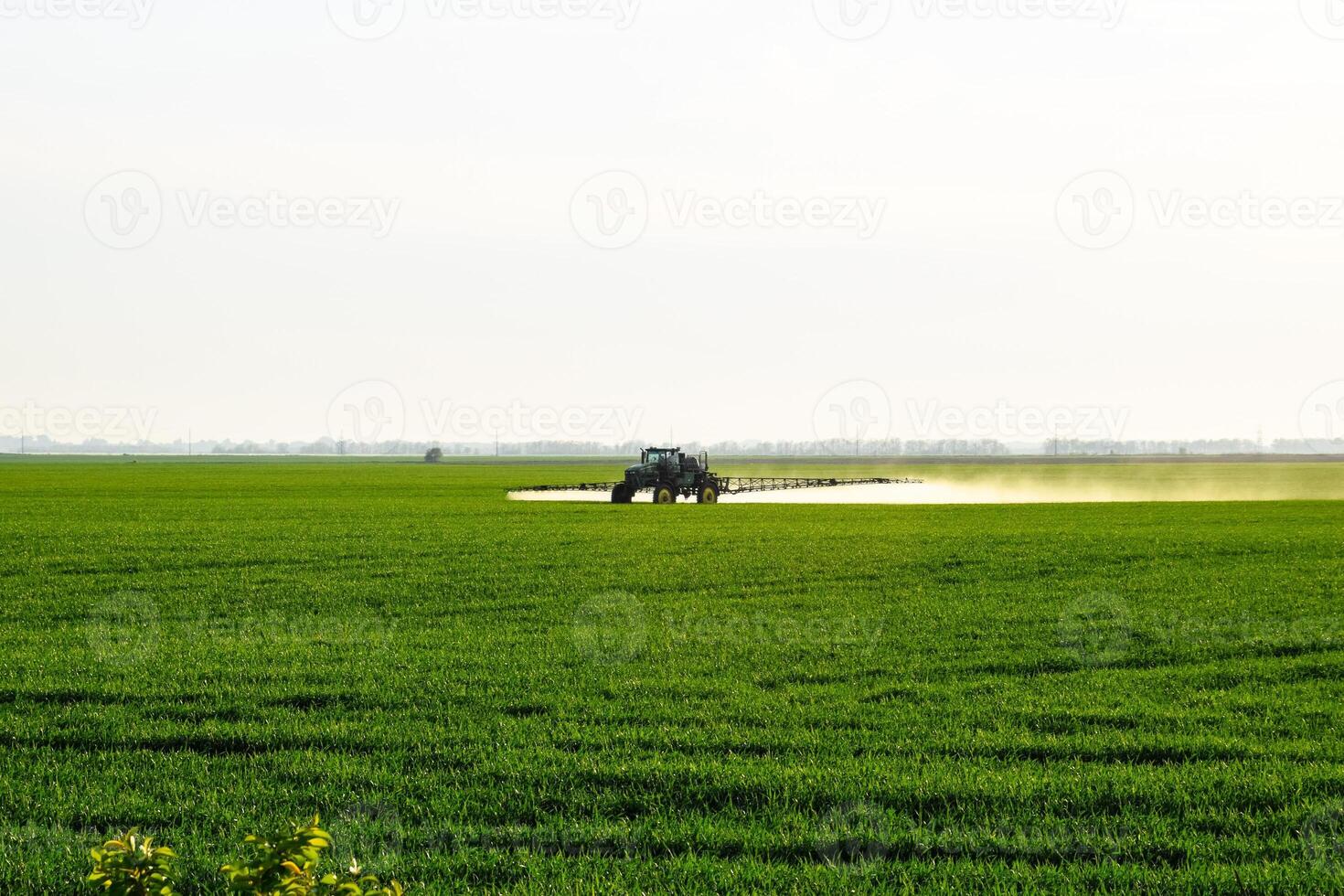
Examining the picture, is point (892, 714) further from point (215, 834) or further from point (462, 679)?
point (215, 834)

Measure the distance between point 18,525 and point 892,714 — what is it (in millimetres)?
39118

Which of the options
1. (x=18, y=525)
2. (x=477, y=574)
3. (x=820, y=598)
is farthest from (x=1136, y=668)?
(x=18, y=525)

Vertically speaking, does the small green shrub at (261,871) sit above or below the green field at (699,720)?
above

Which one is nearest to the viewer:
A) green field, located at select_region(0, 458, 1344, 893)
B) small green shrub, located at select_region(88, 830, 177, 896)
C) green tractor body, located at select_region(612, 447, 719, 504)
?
small green shrub, located at select_region(88, 830, 177, 896)

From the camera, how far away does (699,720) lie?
11.6 meters

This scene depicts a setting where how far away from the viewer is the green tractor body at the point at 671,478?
52062 mm

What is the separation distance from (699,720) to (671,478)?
40450 mm

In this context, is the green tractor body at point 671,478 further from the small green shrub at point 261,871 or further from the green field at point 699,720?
the small green shrub at point 261,871

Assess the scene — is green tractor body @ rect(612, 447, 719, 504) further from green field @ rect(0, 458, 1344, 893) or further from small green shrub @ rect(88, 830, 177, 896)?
small green shrub @ rect(88, 830, 177, 896)

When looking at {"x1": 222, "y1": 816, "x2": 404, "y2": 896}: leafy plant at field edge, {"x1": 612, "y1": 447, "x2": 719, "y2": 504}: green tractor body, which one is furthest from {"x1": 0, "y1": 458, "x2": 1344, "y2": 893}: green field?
{"x1": 612, "y1": 447, "x2": 719, "y2": 504}: green tractor body

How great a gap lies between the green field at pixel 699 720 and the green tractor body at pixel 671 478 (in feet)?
80.8

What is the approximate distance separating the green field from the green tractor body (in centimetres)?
2463

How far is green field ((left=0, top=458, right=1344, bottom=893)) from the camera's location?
7844mm

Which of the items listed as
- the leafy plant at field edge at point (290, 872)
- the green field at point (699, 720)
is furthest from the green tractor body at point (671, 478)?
the leafy plant at field edge at point (290, 872)
